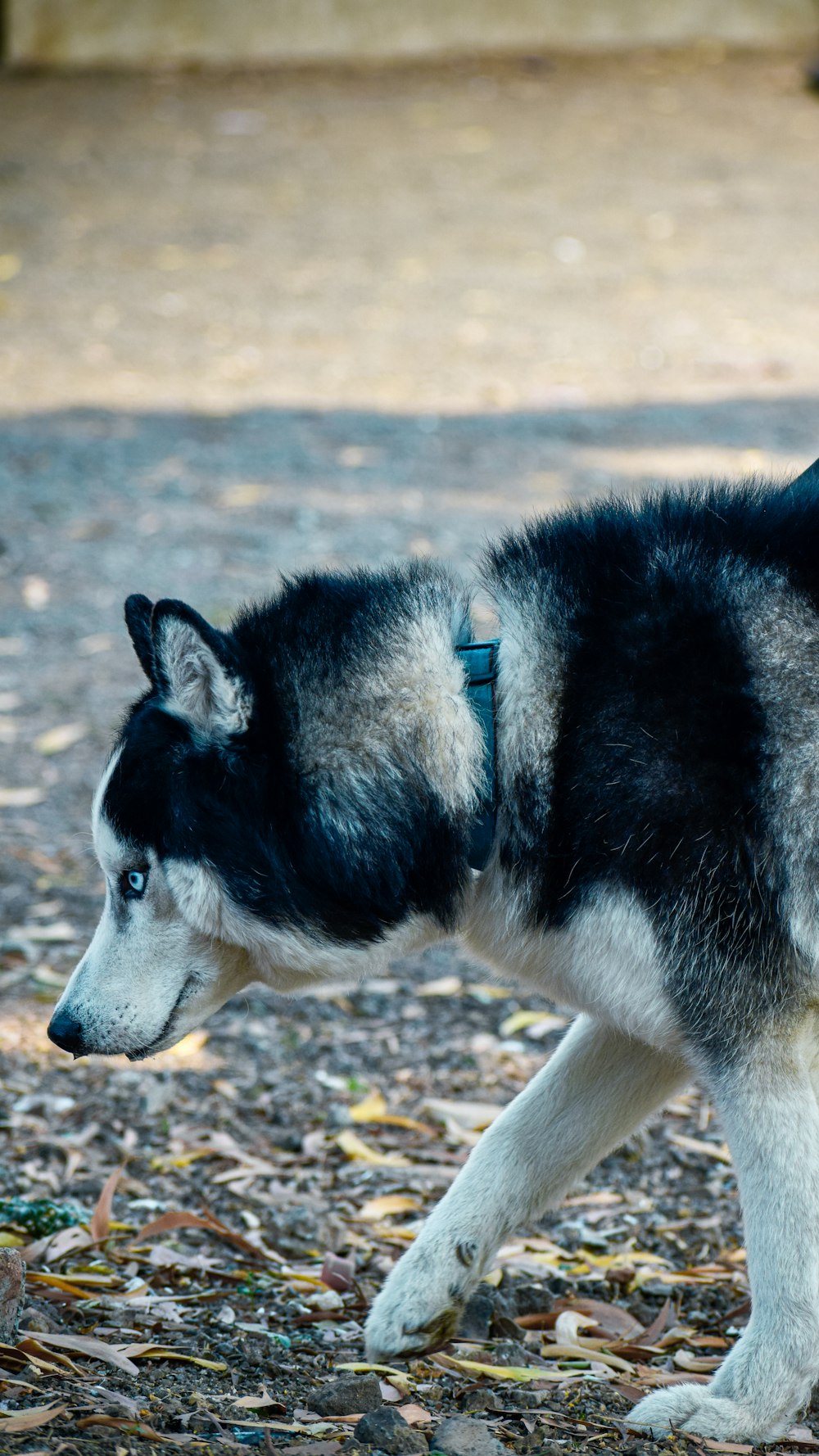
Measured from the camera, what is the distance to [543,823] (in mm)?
3309

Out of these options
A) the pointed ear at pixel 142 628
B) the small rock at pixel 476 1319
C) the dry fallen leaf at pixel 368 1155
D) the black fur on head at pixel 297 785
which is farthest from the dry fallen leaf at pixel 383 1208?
the pointed ear at pixel 142 628

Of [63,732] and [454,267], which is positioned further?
[454,267]

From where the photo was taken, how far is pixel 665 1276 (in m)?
4.02

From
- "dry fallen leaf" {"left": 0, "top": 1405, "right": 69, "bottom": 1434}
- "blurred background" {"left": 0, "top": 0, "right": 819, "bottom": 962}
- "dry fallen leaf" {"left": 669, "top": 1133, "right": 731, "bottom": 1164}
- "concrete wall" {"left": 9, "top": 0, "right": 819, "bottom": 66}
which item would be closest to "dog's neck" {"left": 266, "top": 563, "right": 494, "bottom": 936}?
"dry fallen leaf" {"left": 0, "top": 1405, "right": 69, "bottom": 1434}

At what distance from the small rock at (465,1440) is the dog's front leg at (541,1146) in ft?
2.15

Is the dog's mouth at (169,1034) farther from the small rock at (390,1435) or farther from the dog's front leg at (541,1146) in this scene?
the small rock at (390,1435)

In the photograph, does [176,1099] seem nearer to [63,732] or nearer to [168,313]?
[63,732]

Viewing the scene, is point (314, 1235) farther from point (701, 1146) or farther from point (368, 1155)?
point (701, 1146)

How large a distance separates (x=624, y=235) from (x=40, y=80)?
726cm

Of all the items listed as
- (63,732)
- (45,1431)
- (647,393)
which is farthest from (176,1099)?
(647,393)

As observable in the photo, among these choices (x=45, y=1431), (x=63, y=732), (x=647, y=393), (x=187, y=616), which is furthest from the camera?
(x=647, y=393)

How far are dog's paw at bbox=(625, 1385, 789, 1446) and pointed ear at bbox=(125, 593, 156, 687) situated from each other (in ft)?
5.75

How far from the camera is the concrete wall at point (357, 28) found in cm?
1803

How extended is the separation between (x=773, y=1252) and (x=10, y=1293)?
1489 millimetres
